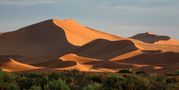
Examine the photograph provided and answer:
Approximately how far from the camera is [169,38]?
12888 cm

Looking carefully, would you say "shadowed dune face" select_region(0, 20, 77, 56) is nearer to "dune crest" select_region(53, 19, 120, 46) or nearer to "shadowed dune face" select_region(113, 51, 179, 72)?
"dune crest" select_region(53, 19, 120, 46)

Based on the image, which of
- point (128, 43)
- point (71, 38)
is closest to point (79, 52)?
point (128, 43)

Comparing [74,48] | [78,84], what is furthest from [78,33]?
[78,84]

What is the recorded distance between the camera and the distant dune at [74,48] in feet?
205

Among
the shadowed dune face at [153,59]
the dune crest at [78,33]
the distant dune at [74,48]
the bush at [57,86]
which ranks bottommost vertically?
the bush at [57,86]

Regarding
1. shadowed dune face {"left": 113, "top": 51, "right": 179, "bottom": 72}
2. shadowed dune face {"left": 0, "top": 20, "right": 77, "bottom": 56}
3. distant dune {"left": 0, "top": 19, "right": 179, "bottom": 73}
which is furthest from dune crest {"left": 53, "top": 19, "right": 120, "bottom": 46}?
shadowed dune face {"left": 113, "top": 51, "right": 179, "bottom": 72}

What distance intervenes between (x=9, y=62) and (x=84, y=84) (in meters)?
36.8

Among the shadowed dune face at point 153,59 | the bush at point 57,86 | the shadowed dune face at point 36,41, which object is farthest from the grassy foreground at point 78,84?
the shadowed dune face at point 36,41

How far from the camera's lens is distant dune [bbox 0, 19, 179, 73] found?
205 feet

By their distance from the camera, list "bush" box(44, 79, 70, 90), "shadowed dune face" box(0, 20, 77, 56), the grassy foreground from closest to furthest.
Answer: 1. "bush" box(44, 79, 70, 90)
2. the grassy foreground
3. "shadowed dune face" box(0, 20, 77, 56)

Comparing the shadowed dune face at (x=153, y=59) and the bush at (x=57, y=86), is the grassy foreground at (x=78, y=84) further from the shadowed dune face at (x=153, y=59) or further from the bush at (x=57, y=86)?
the shadowed dune face at (x=153, y=59)

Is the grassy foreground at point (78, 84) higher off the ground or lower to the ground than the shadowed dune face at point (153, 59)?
lower

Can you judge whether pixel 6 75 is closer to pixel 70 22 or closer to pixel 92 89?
pixel 92 89

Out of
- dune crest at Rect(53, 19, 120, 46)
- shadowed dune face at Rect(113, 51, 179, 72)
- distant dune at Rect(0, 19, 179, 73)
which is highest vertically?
dune crest at Rect(53, 19, 120, 46)
